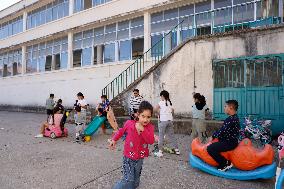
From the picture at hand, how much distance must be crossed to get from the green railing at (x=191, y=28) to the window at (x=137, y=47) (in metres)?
0.83

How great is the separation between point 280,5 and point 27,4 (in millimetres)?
21642

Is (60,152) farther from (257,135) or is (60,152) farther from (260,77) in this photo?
(260,77)

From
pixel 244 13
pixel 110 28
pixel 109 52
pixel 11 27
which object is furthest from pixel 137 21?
pixel 11 27

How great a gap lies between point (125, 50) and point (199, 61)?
7493mm

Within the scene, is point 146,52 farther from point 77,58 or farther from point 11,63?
point 11,63

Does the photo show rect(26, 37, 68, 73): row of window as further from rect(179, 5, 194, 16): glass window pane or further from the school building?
rect(179, 5, 194, 16): glass window pane

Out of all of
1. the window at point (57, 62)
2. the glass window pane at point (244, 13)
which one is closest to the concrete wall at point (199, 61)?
the glass window pane at point (244, 13)

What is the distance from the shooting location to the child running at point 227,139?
508 centimetres

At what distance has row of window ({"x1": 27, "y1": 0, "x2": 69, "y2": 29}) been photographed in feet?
70.8

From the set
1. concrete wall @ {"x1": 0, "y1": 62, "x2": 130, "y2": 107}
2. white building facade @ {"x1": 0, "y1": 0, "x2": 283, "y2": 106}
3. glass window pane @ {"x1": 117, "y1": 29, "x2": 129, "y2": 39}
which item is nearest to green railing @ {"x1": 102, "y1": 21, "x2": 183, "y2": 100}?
white building facade @ {"x1": 0, "y1": 0, "x2": 283, "y2": 106}

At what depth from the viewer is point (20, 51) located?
2608 centimetres

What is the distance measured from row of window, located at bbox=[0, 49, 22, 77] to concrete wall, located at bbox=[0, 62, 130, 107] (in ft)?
3.67

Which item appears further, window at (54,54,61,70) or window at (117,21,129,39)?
window at (54,54,61,70)

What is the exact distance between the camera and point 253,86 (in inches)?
370
